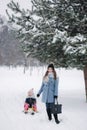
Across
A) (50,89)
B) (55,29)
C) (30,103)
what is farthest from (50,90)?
(55,29)

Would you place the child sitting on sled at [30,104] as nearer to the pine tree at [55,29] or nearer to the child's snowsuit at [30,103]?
the child's snowsuit at [30,103]

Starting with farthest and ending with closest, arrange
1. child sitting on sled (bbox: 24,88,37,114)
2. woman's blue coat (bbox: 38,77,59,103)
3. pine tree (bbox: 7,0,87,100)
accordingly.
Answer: pine tree (bbox: 7,0,87,100), child sitting on sled (bbox: 24,88,37,114), woman's blue coat (bbox: 38,77,59,103)

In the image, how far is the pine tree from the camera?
46.0 ft

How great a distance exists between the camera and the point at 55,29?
14477mm

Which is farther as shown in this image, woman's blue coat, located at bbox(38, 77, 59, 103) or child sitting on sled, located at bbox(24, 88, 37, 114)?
child sitting on sled, located at bbox(24, 88, 37, 114)

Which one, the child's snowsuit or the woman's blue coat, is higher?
the woman's blue coat

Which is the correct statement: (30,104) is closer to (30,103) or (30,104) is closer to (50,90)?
(30,103)

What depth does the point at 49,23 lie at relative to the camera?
14789 mm

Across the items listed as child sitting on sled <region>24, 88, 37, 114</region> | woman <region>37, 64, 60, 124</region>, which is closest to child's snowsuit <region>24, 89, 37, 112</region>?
child sitting on sled <region>24, 88, 37, 114</region>

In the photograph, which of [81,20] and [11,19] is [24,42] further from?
[81,20]

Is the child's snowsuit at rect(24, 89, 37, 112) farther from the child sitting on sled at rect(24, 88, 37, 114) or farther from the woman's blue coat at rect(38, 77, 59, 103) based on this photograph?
the woman's blue coat at rect(38, 77, 59, 103)

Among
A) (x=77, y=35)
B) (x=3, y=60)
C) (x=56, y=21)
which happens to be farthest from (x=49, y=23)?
(x=3, y=60)

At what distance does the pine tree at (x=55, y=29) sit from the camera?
14023 mm

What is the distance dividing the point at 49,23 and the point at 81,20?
4.03 feet
